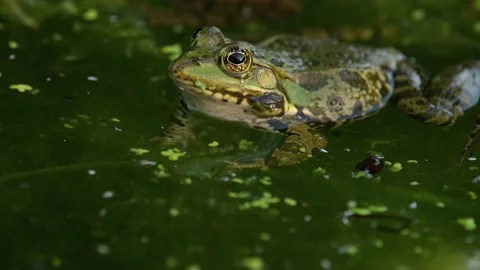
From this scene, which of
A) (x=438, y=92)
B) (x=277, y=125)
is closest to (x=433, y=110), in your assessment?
(x=438, y=92)

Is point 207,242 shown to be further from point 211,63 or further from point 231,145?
point 211,63

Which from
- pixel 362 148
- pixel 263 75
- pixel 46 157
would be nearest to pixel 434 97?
pixel 362 148

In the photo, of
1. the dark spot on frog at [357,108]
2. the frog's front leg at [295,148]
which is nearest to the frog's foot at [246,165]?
the frog's front leg at [295,148]

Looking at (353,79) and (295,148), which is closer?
(295,148)

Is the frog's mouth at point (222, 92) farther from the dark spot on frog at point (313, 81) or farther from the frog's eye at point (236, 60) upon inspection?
the dark spot on frog at point (313, 81)

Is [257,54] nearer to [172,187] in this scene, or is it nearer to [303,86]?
[303,86]

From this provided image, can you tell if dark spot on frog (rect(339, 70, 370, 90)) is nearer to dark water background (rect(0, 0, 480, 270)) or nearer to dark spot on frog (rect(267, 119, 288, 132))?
dark water background (rect(0, 0, 480, 270))

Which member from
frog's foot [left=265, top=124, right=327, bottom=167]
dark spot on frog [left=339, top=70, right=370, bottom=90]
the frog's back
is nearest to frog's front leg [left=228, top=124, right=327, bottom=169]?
frog's foot [left=265, top=124, right=327, bottom=167]
